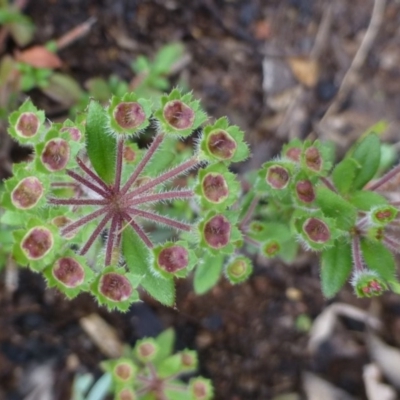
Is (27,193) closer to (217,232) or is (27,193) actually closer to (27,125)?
(27,125)

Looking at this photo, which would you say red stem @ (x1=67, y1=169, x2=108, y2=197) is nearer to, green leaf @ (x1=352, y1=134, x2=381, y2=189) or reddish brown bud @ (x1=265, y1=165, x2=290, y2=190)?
A: reddish brown bud @ (x1=265, y1=165, x2=290, y2=190)

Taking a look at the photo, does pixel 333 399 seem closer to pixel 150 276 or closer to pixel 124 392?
pixel 124 392

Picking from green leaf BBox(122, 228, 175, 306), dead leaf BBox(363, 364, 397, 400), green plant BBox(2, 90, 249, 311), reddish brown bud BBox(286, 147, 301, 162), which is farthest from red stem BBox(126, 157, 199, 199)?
dead leaf BBox(363, 364, 397, 400)

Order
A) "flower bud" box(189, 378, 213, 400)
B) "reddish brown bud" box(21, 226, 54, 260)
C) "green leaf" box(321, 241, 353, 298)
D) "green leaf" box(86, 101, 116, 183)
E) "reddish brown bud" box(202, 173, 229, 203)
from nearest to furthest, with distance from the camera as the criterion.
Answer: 1. "reddish brown bud" box(21, 226, 54, 260)
2. "reddish brown bud" box(202, 173, 229, 203)
3. "green leaf" box(86, 101, 116, 183)
4. "green leaf" box(321, 241, 353, 298)
5. "flower bud" box(189, 378, 213, 400)

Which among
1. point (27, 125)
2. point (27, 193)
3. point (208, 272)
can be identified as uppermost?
point (208, 272)

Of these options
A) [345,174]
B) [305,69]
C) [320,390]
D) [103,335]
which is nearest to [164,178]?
[345,174]

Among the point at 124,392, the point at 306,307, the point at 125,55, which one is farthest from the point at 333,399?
the point at 125,55

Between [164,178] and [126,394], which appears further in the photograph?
[126,394]
